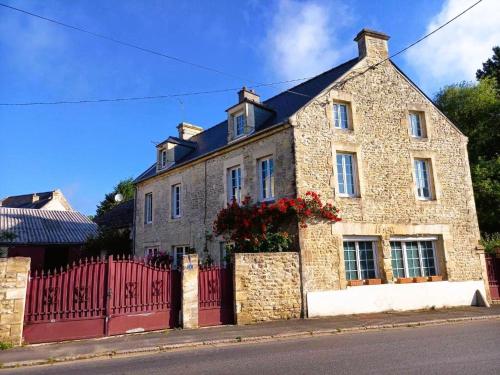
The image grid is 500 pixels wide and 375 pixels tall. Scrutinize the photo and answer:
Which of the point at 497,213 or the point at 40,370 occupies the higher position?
the point at 497,213

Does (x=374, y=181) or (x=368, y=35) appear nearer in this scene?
(x=374, y=181)

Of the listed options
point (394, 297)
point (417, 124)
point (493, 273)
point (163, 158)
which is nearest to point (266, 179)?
point (394, 297)

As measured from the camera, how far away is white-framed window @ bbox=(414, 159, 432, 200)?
1438 cm

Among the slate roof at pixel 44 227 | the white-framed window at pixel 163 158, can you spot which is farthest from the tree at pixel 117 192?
the white-framed window at pixel 163 158

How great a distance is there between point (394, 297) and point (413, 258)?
1.84 m

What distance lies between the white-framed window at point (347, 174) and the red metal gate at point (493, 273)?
255 inches

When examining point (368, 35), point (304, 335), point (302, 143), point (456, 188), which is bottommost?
point (304, 335)

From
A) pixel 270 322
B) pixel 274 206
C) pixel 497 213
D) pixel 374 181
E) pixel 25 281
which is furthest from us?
pixel 497 213

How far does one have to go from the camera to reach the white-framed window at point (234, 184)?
1452 centimetres

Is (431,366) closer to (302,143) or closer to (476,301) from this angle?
(302,143)

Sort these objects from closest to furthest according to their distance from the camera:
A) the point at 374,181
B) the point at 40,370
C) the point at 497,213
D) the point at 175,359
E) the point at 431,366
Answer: the point at 431,366
the point at 40,370
the point at 175,359
the point at 374,181
the point at 497,213

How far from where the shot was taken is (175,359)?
6.91m

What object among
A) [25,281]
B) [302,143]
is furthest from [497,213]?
[25,281]

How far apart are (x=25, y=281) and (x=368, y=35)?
13.5m
